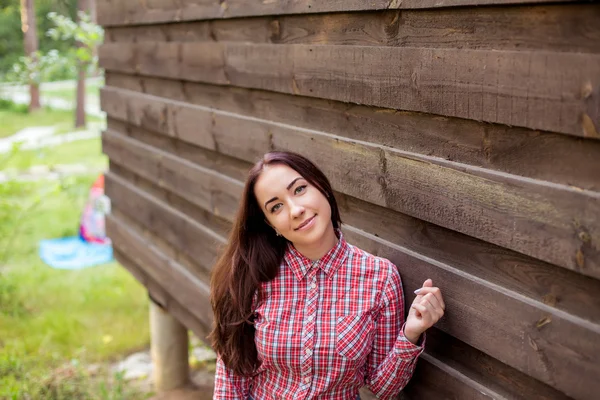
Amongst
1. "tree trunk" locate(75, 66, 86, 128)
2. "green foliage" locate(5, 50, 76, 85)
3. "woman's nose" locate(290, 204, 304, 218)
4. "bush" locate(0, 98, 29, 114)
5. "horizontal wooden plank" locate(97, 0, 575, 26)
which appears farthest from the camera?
"bush" locate(0, 98, 29, 114)

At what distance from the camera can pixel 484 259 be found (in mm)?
1748

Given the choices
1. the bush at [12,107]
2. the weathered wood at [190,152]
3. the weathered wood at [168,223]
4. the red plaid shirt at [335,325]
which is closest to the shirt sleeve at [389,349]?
the red plaid shirt at [335,325]

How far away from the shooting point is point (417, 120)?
6.23ft

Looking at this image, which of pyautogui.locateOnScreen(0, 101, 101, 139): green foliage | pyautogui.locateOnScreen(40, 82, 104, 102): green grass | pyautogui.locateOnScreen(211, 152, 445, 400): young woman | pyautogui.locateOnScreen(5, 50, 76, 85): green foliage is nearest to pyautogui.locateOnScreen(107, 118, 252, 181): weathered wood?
pyautogui.locateOnScreen(211, 152, 445, 400): young woman

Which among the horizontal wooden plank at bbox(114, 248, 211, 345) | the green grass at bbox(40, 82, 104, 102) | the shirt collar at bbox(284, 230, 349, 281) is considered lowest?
the green grass at bbox(40, 82, 104, 102)

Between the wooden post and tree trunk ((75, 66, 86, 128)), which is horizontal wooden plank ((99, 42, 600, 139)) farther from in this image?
tree trunk ((75, 66, 86, 128))

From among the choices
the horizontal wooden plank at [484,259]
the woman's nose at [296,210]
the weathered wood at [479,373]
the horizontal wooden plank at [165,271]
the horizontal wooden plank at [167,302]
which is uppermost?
the woman's nose at [296,210]

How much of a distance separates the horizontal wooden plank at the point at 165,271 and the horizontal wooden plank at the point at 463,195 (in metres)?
0.96

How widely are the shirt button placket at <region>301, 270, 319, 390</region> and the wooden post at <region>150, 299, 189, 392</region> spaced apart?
2.81 meters

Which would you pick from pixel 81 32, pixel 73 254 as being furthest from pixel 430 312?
pixel 73 254

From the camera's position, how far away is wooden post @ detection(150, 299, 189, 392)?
15.7 feet

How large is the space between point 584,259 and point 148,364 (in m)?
4.77

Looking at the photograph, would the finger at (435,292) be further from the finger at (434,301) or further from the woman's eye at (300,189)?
the woman's eye at (300,189)

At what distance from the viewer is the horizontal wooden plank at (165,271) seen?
138 inches
